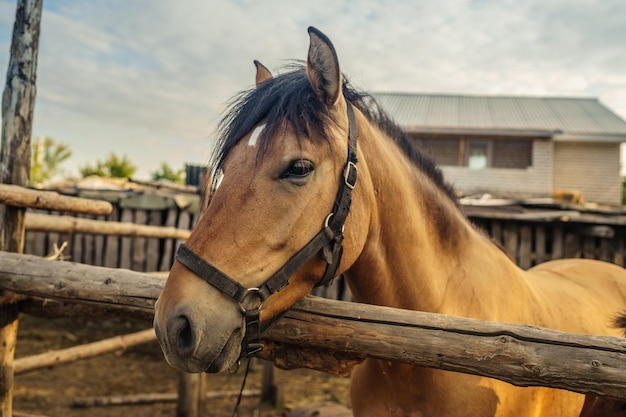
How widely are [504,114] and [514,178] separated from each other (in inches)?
146

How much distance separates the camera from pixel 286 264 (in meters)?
1.54

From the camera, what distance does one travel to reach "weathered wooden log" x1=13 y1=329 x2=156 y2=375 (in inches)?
120

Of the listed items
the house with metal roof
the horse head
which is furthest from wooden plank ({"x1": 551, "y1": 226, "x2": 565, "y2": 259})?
the house with metal roof

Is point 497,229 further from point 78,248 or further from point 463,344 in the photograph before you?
point 78,248

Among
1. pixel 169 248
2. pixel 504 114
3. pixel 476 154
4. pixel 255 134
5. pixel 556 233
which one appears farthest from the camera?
pixel 504 114

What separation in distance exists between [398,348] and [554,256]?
19.8 ft

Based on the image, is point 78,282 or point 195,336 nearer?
point 195,336

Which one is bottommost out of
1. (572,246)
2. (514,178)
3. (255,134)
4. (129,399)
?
(129,399)

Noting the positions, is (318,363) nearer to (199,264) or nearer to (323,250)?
(323,250)

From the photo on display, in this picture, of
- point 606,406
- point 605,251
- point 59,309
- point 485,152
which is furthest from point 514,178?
point 59,309

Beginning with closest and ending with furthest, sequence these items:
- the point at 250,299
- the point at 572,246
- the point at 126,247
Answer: the point at 250,299
the point at 572,246
the point at 126,247

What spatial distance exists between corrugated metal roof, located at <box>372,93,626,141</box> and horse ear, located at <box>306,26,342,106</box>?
1398cm

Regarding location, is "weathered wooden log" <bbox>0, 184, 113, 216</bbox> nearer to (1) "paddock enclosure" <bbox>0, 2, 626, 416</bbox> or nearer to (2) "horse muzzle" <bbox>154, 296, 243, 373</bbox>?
(1) "paddock enclosure" <bbox>0, 2, 626, 416</bbox>

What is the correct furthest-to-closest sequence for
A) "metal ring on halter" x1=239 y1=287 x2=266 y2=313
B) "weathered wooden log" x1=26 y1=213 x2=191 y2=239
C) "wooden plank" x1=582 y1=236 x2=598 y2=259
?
1. "wooden plank" x1=582 y1=236 x2=598 y2=259
2. "weathered wooden log" x1=26 y1=213 x2=191 y2=239
3. "metal ring on halter" x1=239 y1=287 x2=266 y2=313
